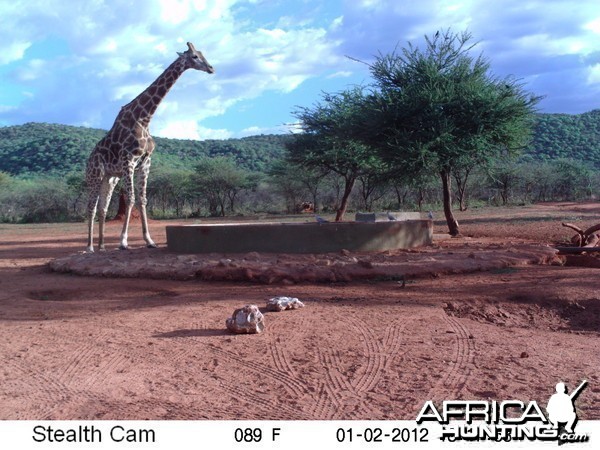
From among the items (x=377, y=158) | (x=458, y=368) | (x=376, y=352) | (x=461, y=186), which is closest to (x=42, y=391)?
(x=376, y=352)

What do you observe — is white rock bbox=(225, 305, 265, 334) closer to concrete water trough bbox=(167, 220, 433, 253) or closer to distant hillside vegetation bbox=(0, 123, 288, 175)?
concrete water trough bbox=(167, 220, 433, 253)

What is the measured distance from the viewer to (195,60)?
12828 millimetres

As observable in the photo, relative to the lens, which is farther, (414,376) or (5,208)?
(5,208)

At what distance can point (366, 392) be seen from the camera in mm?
4383

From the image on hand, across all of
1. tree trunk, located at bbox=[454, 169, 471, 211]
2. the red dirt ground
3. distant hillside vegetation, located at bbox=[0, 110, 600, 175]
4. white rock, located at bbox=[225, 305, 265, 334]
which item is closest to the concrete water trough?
the red dirt ground

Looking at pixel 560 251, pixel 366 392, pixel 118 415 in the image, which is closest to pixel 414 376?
pixel 366 392

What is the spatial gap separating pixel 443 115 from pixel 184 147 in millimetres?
66196

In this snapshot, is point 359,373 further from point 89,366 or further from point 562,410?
point 89,366

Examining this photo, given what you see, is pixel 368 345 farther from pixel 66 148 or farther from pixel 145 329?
pixel 66 148

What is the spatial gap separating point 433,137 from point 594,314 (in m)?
8.65

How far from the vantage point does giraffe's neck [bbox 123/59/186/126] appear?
13133mm

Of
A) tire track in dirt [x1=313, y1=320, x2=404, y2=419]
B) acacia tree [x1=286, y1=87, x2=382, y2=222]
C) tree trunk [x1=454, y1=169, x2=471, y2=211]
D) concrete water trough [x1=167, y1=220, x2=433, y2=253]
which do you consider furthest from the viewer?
tree trunk [x1=454, y1=169, x2=471, y2=211]

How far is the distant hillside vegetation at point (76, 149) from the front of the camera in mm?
64913

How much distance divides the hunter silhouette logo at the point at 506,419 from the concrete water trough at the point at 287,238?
709 cm
